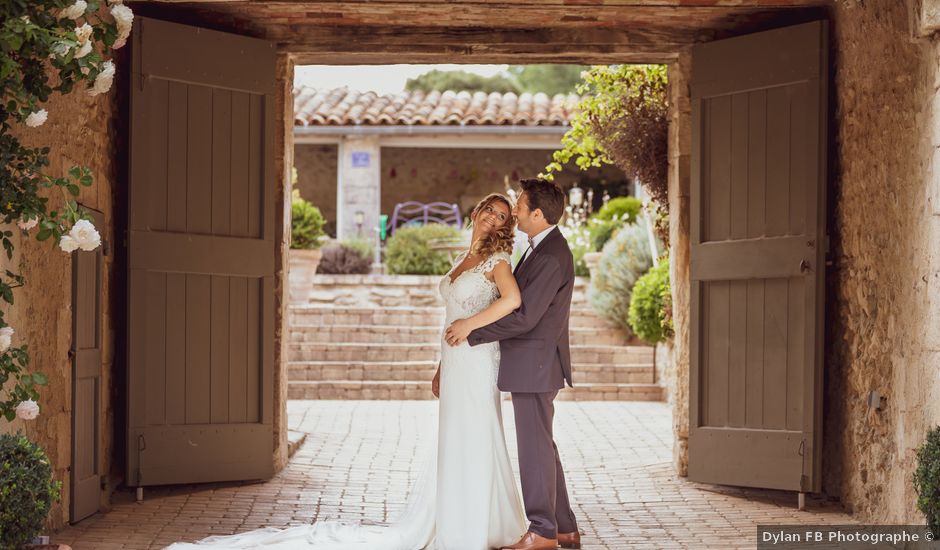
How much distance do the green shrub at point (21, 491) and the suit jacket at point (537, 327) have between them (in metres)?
1.86

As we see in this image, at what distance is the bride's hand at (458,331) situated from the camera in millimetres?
5074

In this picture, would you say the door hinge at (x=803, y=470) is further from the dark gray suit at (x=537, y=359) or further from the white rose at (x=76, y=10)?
the white rose at (x=76, y=10)

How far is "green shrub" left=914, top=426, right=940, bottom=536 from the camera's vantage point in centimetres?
430

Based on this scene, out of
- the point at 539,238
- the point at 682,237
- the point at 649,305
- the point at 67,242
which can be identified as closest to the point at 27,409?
the point at 67,242

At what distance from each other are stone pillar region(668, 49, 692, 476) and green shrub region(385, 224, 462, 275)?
30.4 feet

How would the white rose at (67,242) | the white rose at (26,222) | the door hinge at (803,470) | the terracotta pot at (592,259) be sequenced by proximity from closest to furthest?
the white rose at (67,242), the white rose at (26,222), the door hinge at (803,470), the terracotta pot at (592,259)

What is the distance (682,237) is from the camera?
7488 mm

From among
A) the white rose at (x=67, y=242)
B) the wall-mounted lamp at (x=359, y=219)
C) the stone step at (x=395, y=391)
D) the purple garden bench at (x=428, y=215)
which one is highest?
the purple garden bench at (x=428, y=215)

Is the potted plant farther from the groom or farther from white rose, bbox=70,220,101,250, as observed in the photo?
white rose, bbox=70,220,101,250

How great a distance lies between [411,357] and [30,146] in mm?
8255

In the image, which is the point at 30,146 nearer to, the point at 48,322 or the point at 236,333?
the point at 48,322

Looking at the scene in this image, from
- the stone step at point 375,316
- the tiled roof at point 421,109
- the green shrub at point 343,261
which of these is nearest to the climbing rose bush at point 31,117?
the stone step at point 375,316

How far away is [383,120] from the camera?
18.6 meters

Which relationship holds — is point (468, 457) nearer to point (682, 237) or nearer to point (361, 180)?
point (682, 237)
